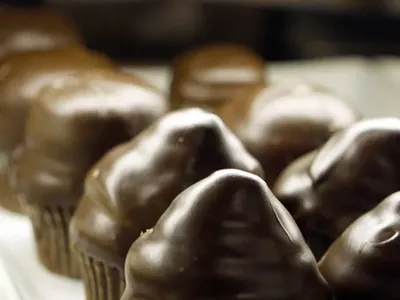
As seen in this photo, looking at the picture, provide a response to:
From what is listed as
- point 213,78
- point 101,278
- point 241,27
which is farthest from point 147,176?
point 241,27

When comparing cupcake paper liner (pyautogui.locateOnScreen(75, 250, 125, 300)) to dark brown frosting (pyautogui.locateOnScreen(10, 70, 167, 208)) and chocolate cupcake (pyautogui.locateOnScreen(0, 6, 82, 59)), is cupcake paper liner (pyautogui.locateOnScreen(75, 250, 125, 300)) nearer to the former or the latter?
dark brown frosting (pyautogui.locateOnScreen(10, 70, 167, 208))

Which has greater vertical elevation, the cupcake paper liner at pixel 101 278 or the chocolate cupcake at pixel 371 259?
the chocolate cupcake at pixel 371 259

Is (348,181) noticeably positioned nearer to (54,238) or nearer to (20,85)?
(54,238)

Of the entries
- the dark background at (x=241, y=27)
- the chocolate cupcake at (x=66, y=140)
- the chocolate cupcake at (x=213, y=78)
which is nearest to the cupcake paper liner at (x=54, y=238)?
the chocolate cupcake at (x=66, y=140)

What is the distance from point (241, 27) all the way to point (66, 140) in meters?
1.20

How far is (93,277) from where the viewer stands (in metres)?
0.96

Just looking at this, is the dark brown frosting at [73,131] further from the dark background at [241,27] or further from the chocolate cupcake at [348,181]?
the dark background at [241,27]

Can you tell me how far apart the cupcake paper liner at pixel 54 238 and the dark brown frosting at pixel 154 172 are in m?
0.19

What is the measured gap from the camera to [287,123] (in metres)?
1.08

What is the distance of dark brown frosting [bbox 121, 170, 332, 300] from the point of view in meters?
0.70

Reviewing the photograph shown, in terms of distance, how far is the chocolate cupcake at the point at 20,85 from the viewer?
124cm

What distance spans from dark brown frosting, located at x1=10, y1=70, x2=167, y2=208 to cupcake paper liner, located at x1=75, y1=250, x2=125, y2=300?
144 mm

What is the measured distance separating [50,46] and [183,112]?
678 millimetres

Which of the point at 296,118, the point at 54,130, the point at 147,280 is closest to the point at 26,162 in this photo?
the point at 54,130
